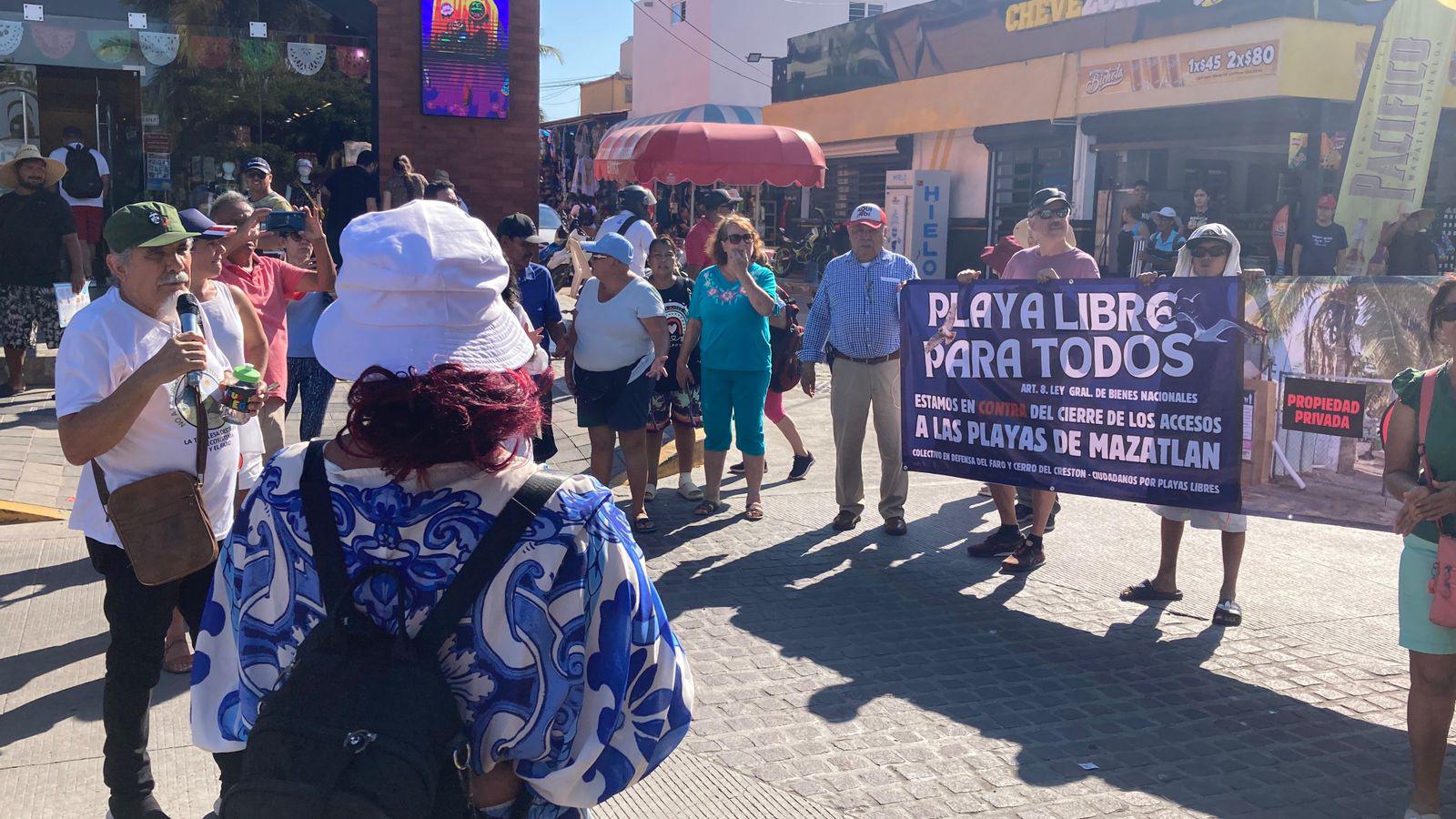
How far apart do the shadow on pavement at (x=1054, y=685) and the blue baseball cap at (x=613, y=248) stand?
5.84ft

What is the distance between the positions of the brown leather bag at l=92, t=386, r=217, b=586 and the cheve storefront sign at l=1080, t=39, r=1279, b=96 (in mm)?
16636

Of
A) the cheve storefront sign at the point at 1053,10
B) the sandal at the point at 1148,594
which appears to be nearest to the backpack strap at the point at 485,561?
the sandal at the point at 1148,594

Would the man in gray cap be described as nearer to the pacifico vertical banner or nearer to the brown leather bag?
the brown leather bag

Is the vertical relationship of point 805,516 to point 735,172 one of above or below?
below

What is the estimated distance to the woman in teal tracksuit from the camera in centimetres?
738

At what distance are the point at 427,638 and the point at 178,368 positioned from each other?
1999 millimetres

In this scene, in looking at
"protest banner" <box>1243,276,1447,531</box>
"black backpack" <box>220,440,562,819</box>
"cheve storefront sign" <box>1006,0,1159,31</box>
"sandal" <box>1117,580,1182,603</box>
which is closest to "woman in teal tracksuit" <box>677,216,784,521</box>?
"sandal" <box>1117,580,1182,603</box>

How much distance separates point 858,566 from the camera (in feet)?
21.9

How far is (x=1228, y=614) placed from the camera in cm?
572

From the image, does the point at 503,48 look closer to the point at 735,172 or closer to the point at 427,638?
the point at 735,172

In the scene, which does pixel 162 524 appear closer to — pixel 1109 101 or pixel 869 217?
pixel 869 217

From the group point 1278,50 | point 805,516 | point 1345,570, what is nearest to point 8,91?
point 805,516

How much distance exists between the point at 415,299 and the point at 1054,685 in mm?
3815

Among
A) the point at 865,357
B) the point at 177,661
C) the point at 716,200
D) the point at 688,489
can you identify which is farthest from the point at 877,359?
the point at 177,661
